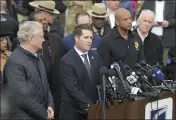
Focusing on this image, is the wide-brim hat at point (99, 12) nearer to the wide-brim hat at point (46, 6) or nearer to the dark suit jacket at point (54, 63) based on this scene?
the wide-brim hat at point (46, 6)

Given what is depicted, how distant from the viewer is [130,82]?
22.6ft

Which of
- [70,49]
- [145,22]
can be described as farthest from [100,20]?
[70,49]

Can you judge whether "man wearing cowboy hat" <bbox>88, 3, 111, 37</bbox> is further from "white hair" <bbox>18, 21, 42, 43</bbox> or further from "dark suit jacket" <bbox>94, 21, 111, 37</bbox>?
"white hair" <bbox>18, 21, 42, 43</bbox>

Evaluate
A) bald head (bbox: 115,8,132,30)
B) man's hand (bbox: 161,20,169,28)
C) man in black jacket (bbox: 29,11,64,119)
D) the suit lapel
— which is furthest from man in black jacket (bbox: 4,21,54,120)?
man's hand (bbox: 161,20,169,28)

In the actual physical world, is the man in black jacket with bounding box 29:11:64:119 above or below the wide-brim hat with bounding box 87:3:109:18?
below

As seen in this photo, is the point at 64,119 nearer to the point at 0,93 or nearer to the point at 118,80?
the point at 118,80

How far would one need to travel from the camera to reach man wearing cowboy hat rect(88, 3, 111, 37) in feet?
33.9

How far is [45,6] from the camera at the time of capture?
9.84 metres

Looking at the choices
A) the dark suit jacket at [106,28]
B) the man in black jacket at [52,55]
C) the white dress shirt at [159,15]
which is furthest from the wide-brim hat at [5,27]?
the white dress shirt at [159,15]

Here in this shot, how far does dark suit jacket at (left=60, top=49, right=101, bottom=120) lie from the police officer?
121 cm

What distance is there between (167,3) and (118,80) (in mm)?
5208

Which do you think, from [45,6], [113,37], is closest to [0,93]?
[113,37]

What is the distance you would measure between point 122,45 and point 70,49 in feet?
2.85

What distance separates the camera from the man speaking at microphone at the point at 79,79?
7367 millimetres
